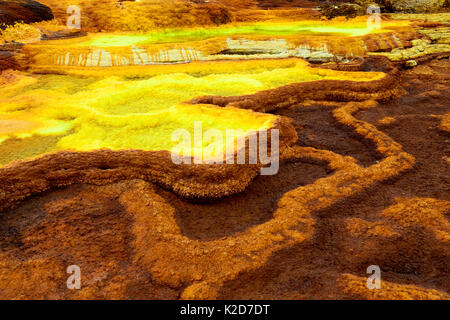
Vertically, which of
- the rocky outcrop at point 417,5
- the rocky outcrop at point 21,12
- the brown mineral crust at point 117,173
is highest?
the rocky outcrop at point 417,5

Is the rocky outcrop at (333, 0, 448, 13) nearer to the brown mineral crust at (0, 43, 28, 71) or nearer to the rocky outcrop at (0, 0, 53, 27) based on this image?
the rocky outcrop at (0, 0, 53, 27)

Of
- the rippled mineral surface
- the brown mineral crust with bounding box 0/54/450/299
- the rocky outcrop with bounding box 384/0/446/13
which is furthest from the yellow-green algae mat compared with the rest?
the rocky outcrop with bounding box 384/0/446/13

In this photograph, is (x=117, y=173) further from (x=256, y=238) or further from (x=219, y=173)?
(x=256, y=238)

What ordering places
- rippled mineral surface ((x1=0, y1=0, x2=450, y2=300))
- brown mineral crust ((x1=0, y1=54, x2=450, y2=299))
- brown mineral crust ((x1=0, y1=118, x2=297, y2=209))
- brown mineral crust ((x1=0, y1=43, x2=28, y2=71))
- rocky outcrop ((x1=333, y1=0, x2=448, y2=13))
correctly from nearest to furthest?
brown mineral crust ((x1=0, y1=54, x2=450, y2=299))
rippled mineral surface ((x1=0, y1=0, x2=450, y2=300))
brown mineral crust ((x1=0, y1=118, x2=297, y2=209))
brown mineral crust ((x1=0, y1=43, x2=28, y2=71))
rocky outcrop ((x1=333, y1=0, x2=448, y2=13))

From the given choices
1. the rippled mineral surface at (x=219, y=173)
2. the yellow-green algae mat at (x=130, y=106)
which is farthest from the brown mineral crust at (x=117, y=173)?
the yellow-green algae mat at (x=130, y=106)

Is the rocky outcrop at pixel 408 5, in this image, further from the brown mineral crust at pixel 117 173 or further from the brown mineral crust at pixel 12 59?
the brown mineral crust at pixel 117 173

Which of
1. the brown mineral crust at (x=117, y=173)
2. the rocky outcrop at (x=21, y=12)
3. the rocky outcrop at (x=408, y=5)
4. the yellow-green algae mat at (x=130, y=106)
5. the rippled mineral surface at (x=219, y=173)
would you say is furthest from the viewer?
the rocky outcrop at (x=408, y=5)

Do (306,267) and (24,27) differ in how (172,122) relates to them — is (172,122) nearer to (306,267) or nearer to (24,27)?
(306,267)

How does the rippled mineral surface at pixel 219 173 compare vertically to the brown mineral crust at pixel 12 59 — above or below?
below
